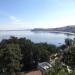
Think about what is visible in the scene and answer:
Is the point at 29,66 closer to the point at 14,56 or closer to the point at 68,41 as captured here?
the point at 14,56

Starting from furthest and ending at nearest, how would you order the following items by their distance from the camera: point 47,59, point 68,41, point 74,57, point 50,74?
1. point 68,41
2. point 47,59
3. point 74,57
4. point 50,74

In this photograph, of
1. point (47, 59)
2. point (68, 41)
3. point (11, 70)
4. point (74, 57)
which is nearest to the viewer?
point (11, 70)

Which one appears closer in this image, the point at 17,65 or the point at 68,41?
the point at 17,65

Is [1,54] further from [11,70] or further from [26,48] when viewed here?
[26,48]

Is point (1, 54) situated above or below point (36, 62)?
above

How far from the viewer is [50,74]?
19.2 feet

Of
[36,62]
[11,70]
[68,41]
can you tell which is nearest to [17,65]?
[11,70]

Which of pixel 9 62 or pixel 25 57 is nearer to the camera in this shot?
pixel 9 62

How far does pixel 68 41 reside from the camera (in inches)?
1302

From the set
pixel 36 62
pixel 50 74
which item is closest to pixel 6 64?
pixel 36 62

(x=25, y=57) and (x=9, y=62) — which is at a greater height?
(x=9, y=62)

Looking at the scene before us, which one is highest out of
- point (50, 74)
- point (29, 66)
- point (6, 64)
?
point (50, 74)

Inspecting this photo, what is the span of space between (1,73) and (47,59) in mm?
8361

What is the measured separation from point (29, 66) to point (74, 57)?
6.27 metres
